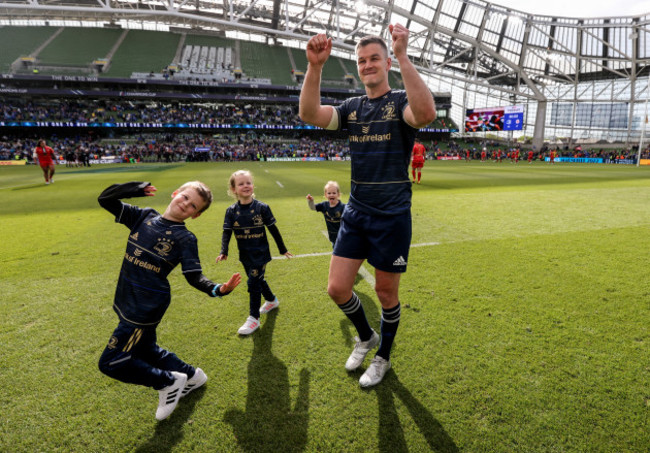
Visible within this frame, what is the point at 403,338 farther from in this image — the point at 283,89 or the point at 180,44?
the point at 180,44

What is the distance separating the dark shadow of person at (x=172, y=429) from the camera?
2178mm

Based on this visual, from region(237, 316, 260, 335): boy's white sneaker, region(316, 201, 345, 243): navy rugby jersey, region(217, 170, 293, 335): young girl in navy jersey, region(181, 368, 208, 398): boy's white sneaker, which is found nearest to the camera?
region(181, 368, 208, 398): boy's white sneaker

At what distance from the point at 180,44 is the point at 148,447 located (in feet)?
258

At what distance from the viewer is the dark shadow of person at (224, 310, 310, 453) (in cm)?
220

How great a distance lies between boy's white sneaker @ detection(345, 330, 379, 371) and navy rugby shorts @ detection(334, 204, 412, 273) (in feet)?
2.77

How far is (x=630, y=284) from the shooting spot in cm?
437

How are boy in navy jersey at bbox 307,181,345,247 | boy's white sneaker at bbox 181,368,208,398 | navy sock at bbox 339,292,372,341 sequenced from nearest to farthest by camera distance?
boy's white sneaker at bbox 181,368,208,398
navy sock at bbox 339,292,372,341
boy in navy jersey at bbox 307,181,345,247

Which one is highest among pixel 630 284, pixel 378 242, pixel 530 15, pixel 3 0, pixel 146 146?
pixel 3 0

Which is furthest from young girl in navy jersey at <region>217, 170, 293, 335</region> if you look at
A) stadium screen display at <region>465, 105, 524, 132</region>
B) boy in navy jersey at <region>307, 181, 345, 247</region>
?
stadium screen display at <region>465, 105, 524, 132</region>

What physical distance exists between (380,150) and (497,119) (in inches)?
2073

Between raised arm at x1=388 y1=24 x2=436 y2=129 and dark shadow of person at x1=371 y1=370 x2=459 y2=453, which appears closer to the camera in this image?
raised arm at x1=388 y1=24 x2=436 y2=129

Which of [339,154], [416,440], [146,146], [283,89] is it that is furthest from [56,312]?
[283,89]

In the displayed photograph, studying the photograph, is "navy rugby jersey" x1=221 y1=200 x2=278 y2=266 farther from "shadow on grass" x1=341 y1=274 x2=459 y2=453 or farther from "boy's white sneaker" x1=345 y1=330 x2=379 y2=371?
"shadow on grass" x1=341 y1=274 x2=459 y2=453

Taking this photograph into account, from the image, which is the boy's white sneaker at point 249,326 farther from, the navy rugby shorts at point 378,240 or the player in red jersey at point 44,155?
the player in red jersey at point 44,155
